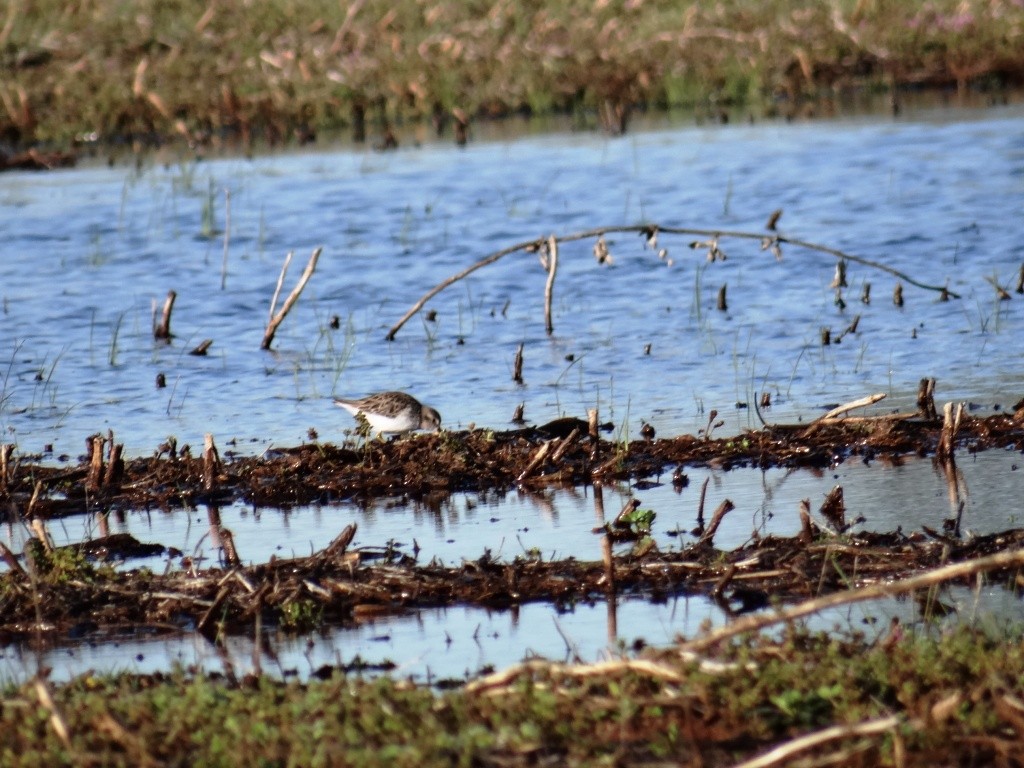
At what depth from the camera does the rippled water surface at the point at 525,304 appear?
29.6ft

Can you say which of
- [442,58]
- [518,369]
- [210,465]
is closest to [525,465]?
[210,465]

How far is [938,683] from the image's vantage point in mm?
5645

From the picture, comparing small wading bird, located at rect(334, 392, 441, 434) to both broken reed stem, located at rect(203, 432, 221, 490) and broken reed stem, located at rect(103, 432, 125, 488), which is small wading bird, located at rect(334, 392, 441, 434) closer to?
broken reed stem, located at rect(203, 432, 221, 490)

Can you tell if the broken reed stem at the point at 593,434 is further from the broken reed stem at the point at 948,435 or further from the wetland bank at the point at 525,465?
the broken reed stem at the point at 948,435

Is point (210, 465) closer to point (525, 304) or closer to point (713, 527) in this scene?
point (713, 527)

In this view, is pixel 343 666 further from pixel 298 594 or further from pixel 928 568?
pixel 928 568

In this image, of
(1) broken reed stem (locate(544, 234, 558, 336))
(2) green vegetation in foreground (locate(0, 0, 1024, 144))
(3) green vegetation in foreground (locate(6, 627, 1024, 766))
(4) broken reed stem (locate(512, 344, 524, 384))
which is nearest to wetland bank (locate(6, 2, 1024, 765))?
(3) green vegetation in foreground (locate(6, 627, 1024, 766))

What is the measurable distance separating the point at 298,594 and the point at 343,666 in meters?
0.71

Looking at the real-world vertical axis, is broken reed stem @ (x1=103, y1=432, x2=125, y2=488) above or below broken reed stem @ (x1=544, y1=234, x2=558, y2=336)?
below

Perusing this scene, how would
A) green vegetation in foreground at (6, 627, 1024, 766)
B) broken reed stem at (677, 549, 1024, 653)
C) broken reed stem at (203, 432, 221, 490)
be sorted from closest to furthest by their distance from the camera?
green vegetation in foreground at (6, 627, 1024, 766) → broken reed stem at (677, 549, 1024, 653) → broken reed stem at (203, 432, 221, 490)

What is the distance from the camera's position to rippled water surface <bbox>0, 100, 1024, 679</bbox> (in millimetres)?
9031

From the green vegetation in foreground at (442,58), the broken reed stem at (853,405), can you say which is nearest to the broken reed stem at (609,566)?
the broken reed stem at (853,405)

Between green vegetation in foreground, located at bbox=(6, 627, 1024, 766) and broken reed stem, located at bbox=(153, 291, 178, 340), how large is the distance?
8498mm

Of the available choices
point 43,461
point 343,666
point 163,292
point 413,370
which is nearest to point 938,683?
point 343,666
